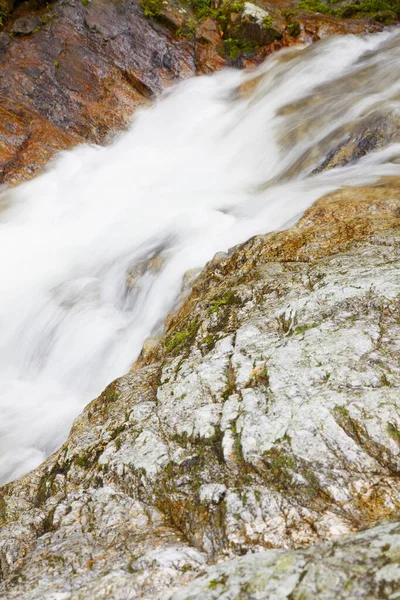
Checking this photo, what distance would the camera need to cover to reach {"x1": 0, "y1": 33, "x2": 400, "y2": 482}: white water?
6.86 meters

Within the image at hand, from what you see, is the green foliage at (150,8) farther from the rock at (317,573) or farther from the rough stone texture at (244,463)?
the rock at (317,573)

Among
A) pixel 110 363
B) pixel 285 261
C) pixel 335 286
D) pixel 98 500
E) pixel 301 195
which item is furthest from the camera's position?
pixel 301 195

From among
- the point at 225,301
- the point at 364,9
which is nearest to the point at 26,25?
the point at 364,9

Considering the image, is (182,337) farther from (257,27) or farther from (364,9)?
(364,9)

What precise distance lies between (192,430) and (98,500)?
90cm

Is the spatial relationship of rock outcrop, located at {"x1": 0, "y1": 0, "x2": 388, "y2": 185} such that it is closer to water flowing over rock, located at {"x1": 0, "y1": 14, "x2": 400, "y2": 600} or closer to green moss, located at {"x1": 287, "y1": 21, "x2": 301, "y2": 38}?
green moss, located at {"x1": 287, "y1": 21, "x2": 301, "y2": 38}

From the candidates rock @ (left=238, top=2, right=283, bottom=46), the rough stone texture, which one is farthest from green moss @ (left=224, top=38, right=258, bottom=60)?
the rough stone texture

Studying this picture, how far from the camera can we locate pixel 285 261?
535 cm

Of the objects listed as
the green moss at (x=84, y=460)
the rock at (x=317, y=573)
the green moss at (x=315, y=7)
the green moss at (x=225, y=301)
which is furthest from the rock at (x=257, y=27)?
the rock at (x=317, y=573)

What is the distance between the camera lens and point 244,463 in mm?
3020

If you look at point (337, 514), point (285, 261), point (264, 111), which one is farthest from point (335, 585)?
point (264, 111)

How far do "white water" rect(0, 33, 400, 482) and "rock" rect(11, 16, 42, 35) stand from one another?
494 centimetres

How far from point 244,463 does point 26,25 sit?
1794 cm

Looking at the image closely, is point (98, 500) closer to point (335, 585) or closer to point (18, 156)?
point (335, 585)
